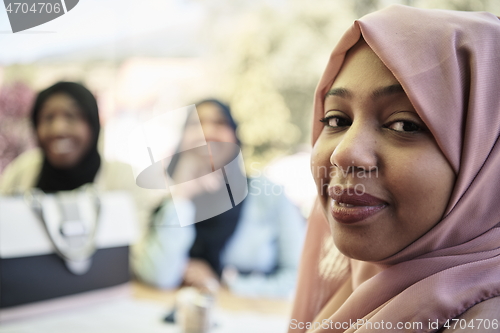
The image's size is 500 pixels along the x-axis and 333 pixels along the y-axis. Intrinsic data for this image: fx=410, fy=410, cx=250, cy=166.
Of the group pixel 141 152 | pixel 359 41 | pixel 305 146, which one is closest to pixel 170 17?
pixel 305 146

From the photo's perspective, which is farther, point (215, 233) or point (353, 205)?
point (215, 233)

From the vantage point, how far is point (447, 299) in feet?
1.41

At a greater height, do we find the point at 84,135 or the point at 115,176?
the point at 84,135

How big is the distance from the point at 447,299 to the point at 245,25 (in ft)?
7.58

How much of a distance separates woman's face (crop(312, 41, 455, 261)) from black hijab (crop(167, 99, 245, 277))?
113 centimetres

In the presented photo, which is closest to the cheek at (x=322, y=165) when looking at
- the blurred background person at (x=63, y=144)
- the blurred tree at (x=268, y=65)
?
the blurred background person at (x=63, y=144)

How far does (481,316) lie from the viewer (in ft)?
1.35

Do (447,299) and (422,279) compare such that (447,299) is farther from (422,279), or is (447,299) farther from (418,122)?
(418,122)

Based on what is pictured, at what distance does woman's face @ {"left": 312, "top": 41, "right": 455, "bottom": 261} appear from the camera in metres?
0.44

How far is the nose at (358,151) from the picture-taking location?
17.7 inches

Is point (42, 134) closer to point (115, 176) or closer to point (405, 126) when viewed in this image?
point (115, 176)

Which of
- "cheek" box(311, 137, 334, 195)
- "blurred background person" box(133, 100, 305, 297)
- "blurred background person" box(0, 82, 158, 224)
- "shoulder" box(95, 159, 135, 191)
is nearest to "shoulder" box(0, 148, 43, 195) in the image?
"blurred background person" box(0, 82, 158, 224)

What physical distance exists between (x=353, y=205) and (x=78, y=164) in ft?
4.83

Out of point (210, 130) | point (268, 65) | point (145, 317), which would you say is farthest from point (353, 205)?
point (268, 65)
